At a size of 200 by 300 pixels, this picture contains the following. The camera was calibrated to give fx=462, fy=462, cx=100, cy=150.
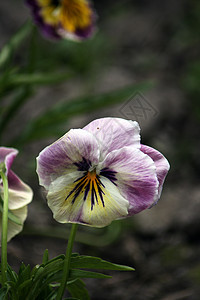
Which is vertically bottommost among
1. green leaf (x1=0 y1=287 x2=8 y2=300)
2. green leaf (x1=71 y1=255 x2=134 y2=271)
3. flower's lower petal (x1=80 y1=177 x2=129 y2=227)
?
green leaf (x1=0 y1=287 x2=8 y2=300)

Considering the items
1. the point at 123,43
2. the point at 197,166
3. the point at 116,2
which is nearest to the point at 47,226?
the point at 197,166

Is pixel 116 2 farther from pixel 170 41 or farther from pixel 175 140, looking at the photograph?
pixel 175 140

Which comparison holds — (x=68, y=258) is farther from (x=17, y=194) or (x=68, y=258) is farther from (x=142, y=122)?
(x=142, y=122)

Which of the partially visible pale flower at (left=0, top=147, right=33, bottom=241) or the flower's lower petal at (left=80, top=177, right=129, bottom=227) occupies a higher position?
the flower's lower petal at (left=80, top=177, right=129, bottom=227)

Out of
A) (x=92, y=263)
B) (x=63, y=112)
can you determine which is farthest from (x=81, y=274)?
(x=63, y=112)

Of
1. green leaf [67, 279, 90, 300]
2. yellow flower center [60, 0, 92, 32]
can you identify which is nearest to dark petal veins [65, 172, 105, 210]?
green leaf [67, 279, 90, 300]

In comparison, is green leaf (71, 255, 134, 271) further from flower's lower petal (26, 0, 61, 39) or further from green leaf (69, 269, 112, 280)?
flower's lower petal (26, 0, 61, 39)

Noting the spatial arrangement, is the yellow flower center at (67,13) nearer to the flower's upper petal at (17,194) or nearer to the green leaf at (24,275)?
the flower's upper petal at (17,194)
